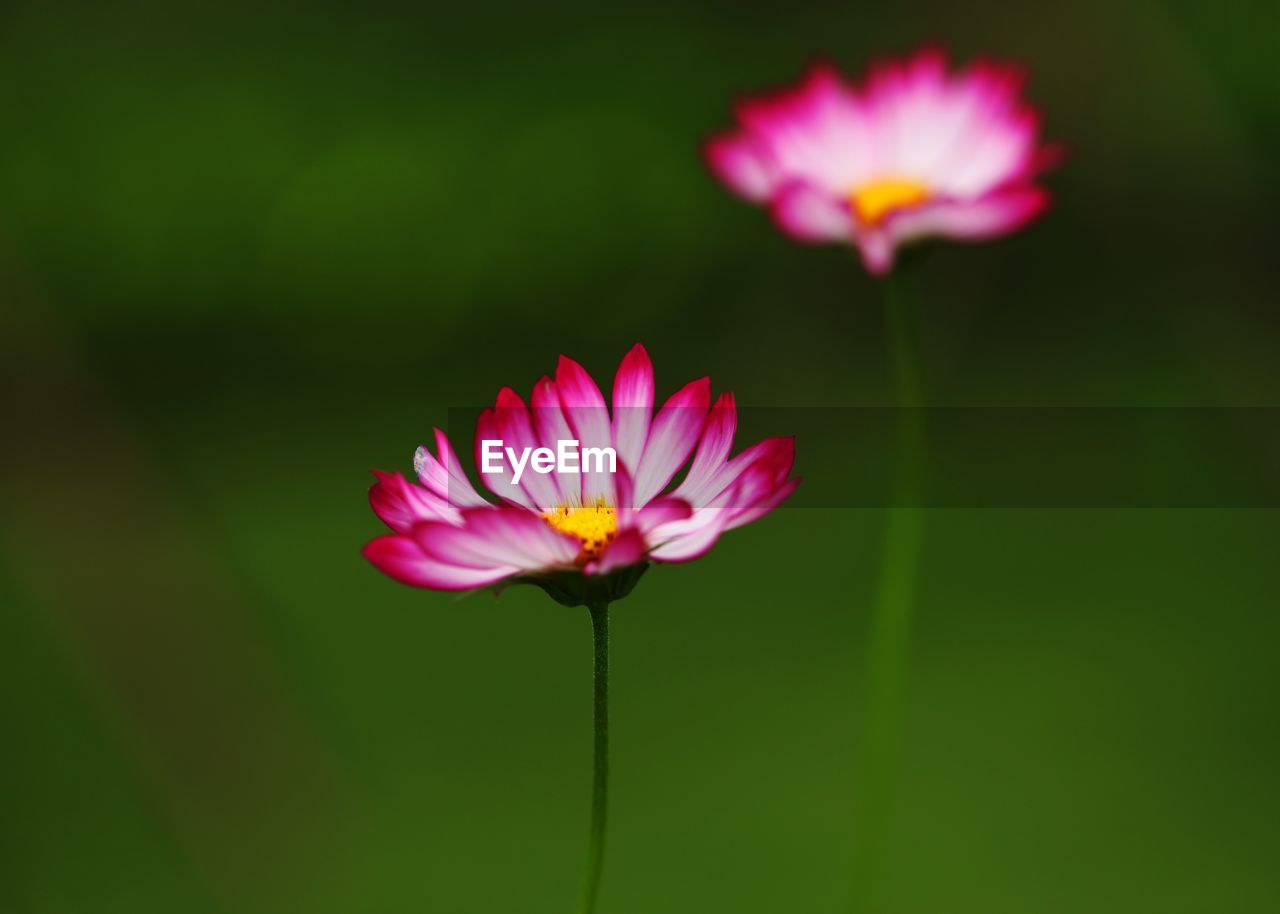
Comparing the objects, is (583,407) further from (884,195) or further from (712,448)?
(884,195)

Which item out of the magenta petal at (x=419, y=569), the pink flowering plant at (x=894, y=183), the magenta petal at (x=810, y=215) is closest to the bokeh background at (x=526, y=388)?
the pink flowering plant at (x=894, y=183)

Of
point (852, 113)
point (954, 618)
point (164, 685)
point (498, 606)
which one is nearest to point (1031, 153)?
point (852, 113)

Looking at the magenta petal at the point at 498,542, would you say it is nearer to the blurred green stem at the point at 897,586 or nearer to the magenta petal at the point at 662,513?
the magenta petal at the point at 662,513

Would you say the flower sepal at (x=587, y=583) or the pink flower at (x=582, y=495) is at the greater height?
the pink flower at (x=582, y=495)

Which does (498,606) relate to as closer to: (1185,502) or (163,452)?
(163,452)

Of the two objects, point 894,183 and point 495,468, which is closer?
point 495,468

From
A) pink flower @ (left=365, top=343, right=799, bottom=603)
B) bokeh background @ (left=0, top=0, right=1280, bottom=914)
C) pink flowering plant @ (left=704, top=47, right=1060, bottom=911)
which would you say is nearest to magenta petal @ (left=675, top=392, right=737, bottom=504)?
pink flower @ (left=365, top=343, right=799, bottom=603)

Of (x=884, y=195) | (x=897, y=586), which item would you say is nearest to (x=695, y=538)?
(x=897, y=586)
